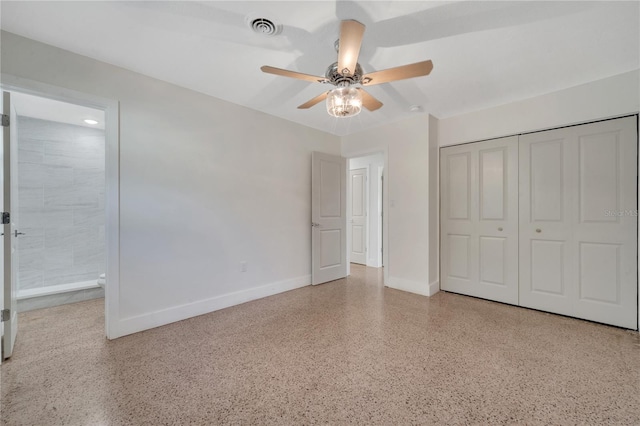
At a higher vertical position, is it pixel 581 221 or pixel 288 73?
pixel 288 73

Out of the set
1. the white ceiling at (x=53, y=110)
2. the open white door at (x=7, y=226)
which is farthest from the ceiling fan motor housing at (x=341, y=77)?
the white ceiling at (x=53, y=110)

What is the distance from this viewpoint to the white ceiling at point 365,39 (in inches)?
63.6

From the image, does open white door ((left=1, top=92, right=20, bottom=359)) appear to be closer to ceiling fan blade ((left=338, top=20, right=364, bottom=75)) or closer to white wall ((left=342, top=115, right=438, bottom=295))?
ceiling fan blade ((left=338, top=20, right=364, bottom=75))

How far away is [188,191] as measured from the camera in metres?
2.71

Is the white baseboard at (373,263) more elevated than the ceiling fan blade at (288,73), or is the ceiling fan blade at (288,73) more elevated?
the ceiling fan blade at (288,73)

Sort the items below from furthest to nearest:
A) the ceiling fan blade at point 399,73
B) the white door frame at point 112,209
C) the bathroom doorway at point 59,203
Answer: the bathroom doorway at point 59,203 < the white door frame at point 112,209 < the ceiling fan blade at point 399,73

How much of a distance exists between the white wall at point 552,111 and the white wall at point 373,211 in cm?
184

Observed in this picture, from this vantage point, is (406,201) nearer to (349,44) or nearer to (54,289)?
(349,44)

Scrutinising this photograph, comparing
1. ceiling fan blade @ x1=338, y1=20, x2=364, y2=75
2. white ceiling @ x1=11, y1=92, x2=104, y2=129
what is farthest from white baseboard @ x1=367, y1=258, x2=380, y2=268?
white ceiling @ x1=11, y1=92, x2=104, y2=129

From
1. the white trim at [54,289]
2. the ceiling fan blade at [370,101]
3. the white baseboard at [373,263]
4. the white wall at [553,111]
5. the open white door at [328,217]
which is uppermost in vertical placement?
the white wall at [553,111]

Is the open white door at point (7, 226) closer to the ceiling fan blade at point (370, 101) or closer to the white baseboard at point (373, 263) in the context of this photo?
the ceiling fan blade at point (370, 101)

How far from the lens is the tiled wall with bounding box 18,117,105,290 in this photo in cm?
321

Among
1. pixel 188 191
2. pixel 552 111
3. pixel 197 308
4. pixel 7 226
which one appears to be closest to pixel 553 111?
pixel 552 111

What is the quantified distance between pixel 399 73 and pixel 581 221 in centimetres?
260
